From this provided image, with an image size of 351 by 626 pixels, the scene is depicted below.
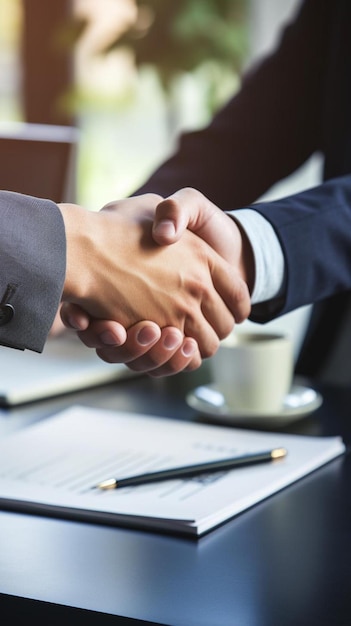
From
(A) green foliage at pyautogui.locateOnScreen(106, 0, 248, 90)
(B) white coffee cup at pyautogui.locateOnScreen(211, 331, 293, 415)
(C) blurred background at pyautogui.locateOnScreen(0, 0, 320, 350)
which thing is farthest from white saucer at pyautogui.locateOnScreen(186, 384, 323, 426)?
(A) green foliage at pyautogui.locateOnScreen(106, 0, 248, 90)

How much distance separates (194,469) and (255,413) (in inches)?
7.0

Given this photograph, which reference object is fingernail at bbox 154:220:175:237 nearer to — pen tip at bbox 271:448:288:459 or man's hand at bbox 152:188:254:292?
man's hand at bbox 152:188:254:292

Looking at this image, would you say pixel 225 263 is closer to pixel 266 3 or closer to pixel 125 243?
pixel 125 243

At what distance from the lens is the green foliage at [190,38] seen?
2121mm

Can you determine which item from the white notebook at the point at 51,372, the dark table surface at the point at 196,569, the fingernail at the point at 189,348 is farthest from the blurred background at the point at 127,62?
the dark table surface at the point at 196,569

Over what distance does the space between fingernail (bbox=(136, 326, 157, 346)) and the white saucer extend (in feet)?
0.34

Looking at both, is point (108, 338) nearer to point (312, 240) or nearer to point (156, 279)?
point (156, 279)

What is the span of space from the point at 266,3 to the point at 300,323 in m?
1.19

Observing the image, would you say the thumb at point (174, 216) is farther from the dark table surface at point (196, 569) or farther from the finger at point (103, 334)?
the dark table surface at point (196, 569)

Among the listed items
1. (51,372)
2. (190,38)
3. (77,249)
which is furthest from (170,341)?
(190,38)

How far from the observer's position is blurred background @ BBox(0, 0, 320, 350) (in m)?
2.15

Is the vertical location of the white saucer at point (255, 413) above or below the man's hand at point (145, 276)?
below

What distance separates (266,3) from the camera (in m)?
2.23

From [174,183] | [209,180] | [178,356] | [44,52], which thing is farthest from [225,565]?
[44,52]
